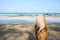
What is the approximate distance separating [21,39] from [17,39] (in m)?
0.13

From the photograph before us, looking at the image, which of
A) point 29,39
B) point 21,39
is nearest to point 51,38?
point 29,39

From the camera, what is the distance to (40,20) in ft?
9.89

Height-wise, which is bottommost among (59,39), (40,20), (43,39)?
(59,39)

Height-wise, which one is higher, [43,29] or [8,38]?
[43,29]

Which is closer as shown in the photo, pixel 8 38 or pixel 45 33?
pixel 45 33

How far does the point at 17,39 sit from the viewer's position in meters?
3.80

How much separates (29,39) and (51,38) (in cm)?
74

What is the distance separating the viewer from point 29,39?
12.5 feet

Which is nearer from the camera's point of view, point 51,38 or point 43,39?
point 43,39

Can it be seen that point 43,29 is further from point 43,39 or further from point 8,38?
point 8,38

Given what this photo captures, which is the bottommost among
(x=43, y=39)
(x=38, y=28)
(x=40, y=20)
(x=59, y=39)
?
(x=59, y=39)

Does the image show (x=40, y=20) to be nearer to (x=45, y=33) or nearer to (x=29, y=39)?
(x=45, y=33)

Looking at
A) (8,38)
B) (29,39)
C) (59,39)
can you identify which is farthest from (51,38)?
(8,38)

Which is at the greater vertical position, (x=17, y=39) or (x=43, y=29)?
(x=43, y=29)
